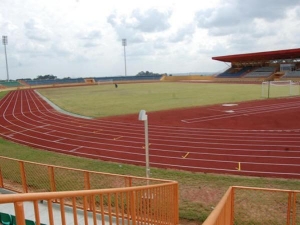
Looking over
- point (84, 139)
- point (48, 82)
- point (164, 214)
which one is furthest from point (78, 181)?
point (48, 82)

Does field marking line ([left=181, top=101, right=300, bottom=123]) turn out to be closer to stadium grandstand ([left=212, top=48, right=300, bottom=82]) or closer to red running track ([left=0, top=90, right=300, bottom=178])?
red running track ([left=0, top=90, right=300, bottom=178])

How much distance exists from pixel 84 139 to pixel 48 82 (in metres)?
76.1

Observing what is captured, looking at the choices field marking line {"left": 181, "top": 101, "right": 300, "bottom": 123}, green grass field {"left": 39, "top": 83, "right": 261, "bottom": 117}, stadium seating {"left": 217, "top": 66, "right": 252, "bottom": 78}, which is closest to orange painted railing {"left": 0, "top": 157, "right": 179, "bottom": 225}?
field marking line {"left": 181, "top": 101, "right": 300, "bottom": 123}

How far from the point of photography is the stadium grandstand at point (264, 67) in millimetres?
67100

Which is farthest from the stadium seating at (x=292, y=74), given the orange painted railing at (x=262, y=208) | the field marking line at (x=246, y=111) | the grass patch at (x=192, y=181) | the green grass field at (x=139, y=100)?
the orange painted railing at (x=262, y=208)

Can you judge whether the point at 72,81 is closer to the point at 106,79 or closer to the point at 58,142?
the point at 106,79

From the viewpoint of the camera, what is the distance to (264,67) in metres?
80.9

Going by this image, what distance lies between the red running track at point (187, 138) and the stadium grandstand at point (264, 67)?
50367 millimetres

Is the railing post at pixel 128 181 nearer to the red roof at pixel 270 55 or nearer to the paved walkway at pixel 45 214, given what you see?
the paved walkway at pixel 45 214

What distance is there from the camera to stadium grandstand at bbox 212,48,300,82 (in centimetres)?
6710

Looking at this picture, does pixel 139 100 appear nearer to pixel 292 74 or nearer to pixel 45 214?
pixel 45 214

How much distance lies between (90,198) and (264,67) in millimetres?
86244

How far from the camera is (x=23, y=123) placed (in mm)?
20531

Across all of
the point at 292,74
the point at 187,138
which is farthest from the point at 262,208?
the point at 292,74
